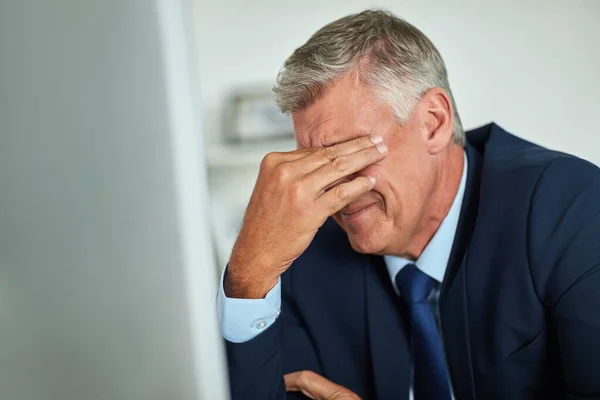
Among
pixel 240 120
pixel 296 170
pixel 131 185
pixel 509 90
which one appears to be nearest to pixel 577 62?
pixel 509 90

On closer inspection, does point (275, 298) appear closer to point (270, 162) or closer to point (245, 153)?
point (270, 162)

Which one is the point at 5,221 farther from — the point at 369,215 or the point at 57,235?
the point at 369,215

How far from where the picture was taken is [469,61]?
2160 mm

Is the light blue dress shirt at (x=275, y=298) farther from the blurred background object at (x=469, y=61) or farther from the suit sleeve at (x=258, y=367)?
the blurred background object at (x=469, y=61)

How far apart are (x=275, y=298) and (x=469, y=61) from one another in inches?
60.2

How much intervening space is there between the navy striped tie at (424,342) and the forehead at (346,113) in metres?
0.31

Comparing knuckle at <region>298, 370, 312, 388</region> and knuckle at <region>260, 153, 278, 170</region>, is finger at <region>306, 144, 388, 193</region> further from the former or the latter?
knuckle at <region>298, 370, 312, 388</region>

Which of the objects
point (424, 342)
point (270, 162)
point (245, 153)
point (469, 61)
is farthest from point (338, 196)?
point (469, 61)

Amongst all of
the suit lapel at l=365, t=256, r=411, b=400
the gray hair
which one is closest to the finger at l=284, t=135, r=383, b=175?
the gray hair

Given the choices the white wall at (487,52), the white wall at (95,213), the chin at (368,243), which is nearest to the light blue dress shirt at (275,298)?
the chin at (368,243)

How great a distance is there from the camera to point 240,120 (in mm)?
2107

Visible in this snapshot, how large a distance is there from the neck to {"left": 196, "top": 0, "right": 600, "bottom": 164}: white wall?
107 centimetres

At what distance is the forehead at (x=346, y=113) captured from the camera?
3.30 feet

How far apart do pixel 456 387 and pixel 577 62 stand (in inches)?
59.0
